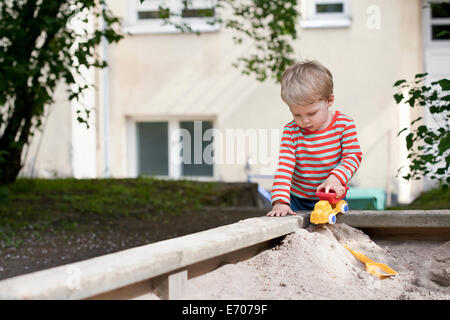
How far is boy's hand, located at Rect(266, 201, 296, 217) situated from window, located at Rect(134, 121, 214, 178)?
6.89 metres

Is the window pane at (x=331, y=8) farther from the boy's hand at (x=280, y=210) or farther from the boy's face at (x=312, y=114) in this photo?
the boy's hand at (x=280, y=210)

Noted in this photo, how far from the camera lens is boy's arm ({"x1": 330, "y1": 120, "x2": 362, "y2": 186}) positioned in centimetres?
279

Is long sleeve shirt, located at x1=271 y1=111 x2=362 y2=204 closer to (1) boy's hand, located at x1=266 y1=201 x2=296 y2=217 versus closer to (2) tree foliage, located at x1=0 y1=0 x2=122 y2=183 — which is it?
(1) boy's hand, located at x1=266 y1=201 x2=296 y2=217

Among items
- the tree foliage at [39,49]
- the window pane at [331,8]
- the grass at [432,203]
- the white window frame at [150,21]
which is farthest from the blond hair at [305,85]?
the white window frame at [150,21]

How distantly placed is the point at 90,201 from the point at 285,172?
10.7ft

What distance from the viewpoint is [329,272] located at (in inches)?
91.4

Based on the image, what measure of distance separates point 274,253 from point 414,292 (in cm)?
53

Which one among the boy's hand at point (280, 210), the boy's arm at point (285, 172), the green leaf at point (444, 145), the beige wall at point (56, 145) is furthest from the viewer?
the beige wall at point (56, 145)

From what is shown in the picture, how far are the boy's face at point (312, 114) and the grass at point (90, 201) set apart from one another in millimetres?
2465

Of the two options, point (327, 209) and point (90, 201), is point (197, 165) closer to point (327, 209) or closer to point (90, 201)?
point (90, 201)

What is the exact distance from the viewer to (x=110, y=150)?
9.80 m

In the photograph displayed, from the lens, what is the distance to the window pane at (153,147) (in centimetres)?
992

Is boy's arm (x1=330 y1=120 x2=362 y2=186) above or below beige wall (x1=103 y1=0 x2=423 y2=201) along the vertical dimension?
below

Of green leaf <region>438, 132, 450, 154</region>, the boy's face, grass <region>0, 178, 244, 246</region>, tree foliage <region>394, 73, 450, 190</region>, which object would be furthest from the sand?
grass <region>0, 178, 244, 246</region>
